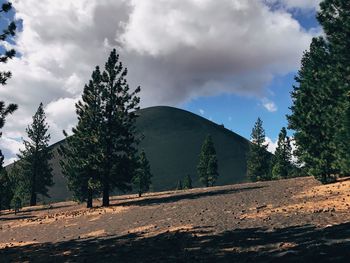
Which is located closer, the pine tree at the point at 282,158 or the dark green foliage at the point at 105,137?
the dark green foliage at the point at 105,137

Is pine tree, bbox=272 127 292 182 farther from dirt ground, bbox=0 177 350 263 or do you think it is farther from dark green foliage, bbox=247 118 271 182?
dirt ground, bbox=0 177 350 263

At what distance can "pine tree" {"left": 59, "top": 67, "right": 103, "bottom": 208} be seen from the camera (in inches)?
1688

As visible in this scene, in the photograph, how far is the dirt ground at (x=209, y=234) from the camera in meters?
14.7

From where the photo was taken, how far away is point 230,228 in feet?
67.0

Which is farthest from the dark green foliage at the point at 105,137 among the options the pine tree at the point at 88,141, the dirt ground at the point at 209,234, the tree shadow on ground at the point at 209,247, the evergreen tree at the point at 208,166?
the evergreen tree at the point at 208,166

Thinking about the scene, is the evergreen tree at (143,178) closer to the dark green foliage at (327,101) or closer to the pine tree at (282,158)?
the pine tree at (282,158)

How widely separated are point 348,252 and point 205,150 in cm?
8542

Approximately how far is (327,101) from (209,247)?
21.9 m

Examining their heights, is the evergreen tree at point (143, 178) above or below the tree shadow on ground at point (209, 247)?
above

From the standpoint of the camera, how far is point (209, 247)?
16.5 m

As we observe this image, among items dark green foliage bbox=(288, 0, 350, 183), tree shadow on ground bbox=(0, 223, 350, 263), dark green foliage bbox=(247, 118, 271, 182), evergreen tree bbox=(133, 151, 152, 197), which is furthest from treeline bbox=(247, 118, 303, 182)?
tree shadow on ground bbox=(0, 223, 350, 263)

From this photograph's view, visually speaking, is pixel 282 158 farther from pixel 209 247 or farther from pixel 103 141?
pixel 209 247

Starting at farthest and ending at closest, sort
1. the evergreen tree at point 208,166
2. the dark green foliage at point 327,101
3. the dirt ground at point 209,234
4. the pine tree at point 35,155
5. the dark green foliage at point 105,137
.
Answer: the evergreen tree at point 208,166
the pine tree at point 35,155
the dark green foliage at point 105,137
the dark green foliage at point 327,101
the dirt ground at point 209,234

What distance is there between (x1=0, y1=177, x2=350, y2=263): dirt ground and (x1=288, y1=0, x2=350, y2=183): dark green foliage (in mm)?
3880
